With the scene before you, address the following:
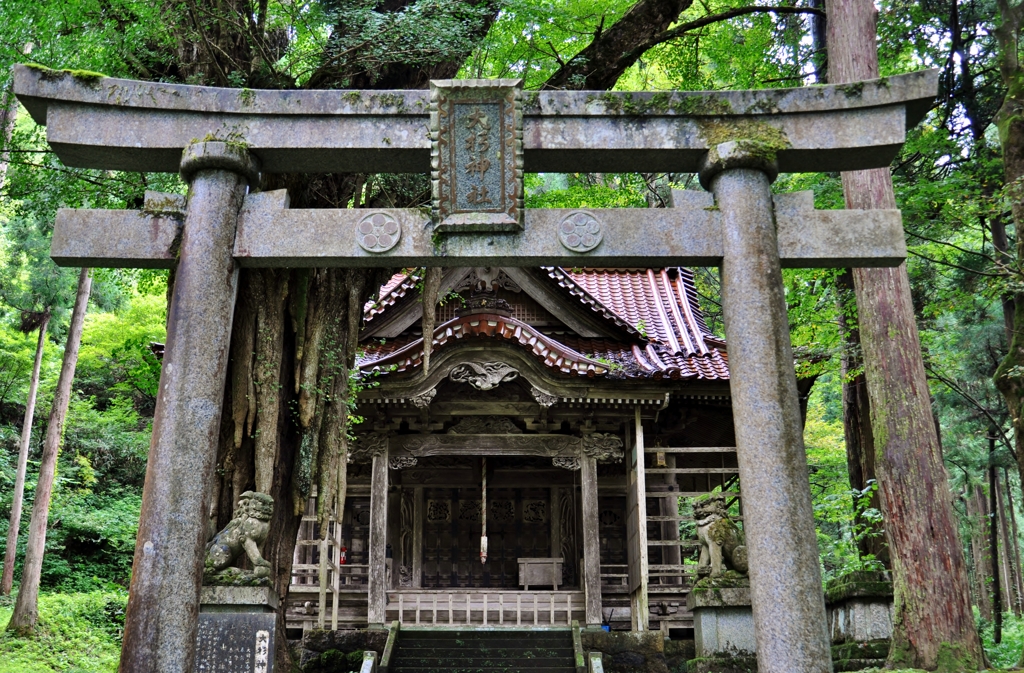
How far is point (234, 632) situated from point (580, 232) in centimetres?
378

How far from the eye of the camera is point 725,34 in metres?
12.5

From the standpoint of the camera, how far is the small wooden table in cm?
1387

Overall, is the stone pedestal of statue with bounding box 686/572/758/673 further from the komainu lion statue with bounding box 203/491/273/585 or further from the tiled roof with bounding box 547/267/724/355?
the tiled roof with bounding box 547/267/724/355

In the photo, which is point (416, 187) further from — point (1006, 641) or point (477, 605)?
point (1006, 641)

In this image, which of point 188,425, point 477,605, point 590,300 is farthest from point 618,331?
point 188,425

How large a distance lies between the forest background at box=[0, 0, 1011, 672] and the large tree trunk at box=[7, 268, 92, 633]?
0.57 metres

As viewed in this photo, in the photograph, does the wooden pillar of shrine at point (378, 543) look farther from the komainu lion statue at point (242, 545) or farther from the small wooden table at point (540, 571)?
the komainu lion statue at point (242, 545)

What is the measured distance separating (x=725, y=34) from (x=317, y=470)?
29.1 feet

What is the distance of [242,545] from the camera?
6.33m

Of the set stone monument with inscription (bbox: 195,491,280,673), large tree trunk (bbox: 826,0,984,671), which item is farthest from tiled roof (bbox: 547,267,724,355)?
stone monument with inscription (bbox: 195,491,280,673)

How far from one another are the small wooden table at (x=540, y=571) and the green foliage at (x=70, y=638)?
6.34 metres

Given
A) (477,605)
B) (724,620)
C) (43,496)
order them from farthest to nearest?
(43,496) → (477,605) → (724,620)

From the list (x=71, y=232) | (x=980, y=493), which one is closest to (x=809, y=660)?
(x=71, y=232)

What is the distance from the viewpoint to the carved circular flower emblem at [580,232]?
5797mm
